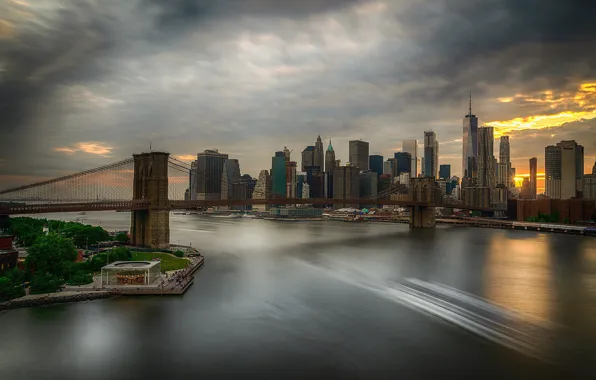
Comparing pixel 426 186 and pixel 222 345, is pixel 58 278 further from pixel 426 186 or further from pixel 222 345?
pixel 426 186

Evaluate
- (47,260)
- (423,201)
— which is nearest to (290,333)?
(47,260)

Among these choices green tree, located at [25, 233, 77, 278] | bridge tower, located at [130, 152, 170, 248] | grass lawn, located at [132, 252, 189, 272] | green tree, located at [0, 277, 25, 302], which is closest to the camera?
green tree, located at [0, 277, 25, 302]

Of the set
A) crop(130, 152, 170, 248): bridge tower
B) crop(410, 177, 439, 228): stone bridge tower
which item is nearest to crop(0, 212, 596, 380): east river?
crop(130, 152, 170, 248): bridge tower

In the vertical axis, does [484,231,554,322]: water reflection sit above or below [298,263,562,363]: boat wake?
below

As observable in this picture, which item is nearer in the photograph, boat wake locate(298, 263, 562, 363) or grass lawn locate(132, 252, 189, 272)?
boat wake locate(298, 263, 562, 363)

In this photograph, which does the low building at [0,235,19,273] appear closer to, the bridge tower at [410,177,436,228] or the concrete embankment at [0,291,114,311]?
the concrete embankment at [0,291,114,311]

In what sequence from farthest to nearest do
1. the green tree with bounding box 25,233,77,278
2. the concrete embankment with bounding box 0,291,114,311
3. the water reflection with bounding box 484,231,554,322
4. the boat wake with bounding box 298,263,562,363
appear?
the green tree with bounding box 25,233,77,278 < the water reflection with bounding box 484,231,554,322 < the concrete embankment with bounding box 0,291,114,311 < the boat wake with bounding box 298,263,562,363
